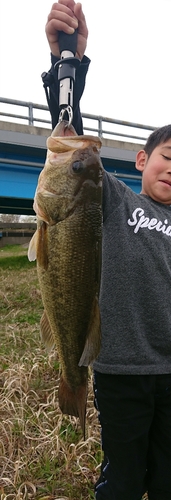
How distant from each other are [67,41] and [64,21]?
0.09 m

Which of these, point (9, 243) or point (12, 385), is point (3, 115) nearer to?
point (12, 385)

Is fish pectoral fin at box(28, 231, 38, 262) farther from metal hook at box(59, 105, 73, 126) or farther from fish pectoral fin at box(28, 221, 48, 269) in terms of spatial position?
metal hook at box(59, 105, 73, 126)

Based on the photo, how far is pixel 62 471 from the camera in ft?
8.94

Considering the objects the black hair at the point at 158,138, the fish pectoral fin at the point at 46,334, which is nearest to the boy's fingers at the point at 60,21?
the black hair at the point at 158,138

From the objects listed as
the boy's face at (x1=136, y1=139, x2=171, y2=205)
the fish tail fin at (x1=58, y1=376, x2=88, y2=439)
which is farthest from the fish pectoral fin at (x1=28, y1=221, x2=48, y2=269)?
the boy's face at (x1=136, y1=139, x2=171, y2=205)

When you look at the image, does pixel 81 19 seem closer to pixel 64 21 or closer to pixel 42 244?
pixel 64 21

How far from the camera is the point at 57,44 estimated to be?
1.98 metres

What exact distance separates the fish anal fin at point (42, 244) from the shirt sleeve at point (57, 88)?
67 centimetres

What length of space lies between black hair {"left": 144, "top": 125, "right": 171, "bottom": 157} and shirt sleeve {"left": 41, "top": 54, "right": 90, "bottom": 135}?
20.1 inches

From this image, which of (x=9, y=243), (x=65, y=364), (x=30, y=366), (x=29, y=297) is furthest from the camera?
(x=9, y=243)

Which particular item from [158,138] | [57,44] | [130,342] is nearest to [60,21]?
[57,44]

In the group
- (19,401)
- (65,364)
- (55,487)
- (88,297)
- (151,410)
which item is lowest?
(55,487)

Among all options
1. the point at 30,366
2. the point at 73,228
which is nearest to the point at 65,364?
the point at 73,228

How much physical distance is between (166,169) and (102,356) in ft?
3.76
